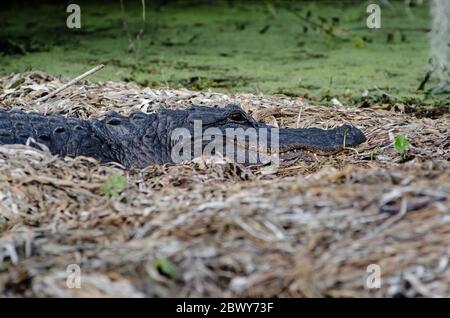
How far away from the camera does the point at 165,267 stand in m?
2.75

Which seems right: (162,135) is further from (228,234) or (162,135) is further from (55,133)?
(228,234)

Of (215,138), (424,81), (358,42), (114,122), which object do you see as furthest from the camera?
(358,42)

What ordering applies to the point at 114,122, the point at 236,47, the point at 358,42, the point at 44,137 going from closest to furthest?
1. the point at 44,137
2. the point at 114,122
3. the point at 358,42
4. the point at 236,47

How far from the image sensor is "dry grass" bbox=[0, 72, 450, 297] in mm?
2756

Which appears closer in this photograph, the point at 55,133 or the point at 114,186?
the point at 114,186

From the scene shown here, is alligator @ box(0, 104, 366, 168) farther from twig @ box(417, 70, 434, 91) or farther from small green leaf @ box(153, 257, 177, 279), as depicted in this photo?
twig @ box(417, 70, 434, 91)

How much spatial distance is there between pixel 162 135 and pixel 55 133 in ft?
2.01

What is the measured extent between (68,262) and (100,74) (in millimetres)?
4356

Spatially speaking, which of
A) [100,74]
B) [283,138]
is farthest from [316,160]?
[100,74]

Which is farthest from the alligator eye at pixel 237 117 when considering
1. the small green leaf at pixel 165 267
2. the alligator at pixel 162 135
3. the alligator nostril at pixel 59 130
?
the small green leaf at pixel 165 267

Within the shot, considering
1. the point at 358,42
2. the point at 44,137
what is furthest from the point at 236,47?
the point at 44,137

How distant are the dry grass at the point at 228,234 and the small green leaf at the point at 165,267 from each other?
0.04 ft

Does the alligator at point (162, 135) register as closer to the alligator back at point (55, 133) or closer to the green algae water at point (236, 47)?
the alligator back at point (55, 133)
